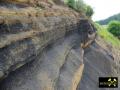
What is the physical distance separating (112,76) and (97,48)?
85.9 inches

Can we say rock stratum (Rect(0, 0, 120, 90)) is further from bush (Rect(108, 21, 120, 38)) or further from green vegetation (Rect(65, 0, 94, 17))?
bush (Rect(108, 21, 120, 38))

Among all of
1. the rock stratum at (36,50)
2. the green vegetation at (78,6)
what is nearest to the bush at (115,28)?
the green vegetation at (78,6)

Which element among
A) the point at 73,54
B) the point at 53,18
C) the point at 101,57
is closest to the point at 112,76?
the point at 101,57

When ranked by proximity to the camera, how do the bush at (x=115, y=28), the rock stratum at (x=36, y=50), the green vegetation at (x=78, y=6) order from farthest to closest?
the bush at (x=115, y=28) < the green vegetation at (x=78, y=6) < the rock stratum at (x=36, y=50)

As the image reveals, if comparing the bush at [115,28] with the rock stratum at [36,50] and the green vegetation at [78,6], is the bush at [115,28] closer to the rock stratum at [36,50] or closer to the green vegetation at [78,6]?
→ the green vegetation at [78,6]

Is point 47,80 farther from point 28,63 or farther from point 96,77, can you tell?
point 96,77

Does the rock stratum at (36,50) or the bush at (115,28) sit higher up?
the rock stratum at (36,50)

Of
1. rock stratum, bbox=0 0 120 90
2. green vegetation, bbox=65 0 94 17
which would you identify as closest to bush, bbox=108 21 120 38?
green vegetation, bbox=65 0 94 17

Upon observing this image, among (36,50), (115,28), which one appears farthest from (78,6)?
(115,28)

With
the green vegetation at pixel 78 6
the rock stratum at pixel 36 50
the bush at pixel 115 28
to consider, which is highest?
the rock stratum at pixel 36 50

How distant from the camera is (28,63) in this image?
8047 millimetres

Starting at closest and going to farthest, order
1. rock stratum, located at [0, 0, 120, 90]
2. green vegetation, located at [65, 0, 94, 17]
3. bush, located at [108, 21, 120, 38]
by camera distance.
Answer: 1. rock stratum, located at [0, 0, 120, 90]
2. green vegetation, located at [65, 0, 94, 17]
3. bush, located at [108, 21, 120, 38]

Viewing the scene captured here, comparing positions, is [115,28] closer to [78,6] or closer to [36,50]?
[78,6]

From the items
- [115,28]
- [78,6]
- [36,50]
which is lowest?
[115,28]
